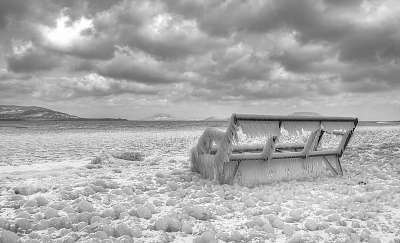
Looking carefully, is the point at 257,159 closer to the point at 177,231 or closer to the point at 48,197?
the point at 177,231

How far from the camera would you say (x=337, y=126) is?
959 cm

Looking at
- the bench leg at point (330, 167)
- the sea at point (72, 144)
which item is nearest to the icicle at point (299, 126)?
the bench leg at point (330, 167)

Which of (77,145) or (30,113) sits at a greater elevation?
(30,113)

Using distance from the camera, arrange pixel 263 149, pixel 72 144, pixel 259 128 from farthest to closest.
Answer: pixel 72 144
pixel 263 149
pixel 259 128

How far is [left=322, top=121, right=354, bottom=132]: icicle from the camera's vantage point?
930cm

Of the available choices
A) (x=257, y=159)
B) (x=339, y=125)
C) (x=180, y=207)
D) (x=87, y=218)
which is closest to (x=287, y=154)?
(x=257, y=159)

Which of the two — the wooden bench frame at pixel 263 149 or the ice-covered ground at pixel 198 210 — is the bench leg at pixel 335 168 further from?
the ice-covered ground at pixel 198 210

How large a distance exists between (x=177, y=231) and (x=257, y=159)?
4.26 metres

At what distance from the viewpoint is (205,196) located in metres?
7.38

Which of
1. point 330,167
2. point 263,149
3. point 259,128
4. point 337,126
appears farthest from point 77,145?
point 337,126

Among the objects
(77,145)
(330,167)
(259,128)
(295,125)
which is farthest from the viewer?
(77,145)

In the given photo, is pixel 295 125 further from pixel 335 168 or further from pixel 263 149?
pixel 335 168

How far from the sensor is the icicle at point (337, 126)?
9296mm

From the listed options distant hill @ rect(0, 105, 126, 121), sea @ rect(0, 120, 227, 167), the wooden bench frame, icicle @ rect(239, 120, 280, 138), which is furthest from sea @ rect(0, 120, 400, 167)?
distant hill @ rect(0, 105, 126, 121)
